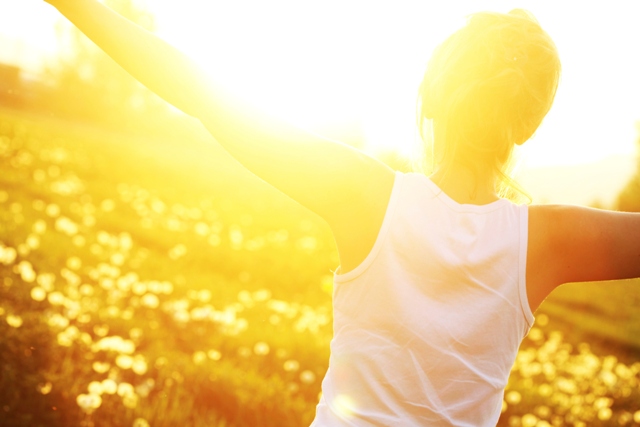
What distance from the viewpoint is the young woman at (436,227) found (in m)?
1.30

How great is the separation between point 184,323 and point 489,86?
132 inches

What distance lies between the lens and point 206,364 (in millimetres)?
3654

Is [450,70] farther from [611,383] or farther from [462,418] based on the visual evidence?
[611,383]

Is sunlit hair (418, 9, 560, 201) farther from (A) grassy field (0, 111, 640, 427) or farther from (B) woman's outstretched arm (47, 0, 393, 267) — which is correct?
(A) grassy field (0, 111, 640, 427)

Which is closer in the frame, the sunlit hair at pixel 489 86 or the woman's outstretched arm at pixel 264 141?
the woman's outstretched arm at pixel 264 141

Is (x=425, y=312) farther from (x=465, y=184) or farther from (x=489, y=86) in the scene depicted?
(x=489, y=86)

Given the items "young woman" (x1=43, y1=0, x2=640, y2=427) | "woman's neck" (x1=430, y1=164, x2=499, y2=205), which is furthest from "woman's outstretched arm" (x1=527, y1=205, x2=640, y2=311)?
"woman's neck" (x1=430, y1=164, x2=499, y2=205)

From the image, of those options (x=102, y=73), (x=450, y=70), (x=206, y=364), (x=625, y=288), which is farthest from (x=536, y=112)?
(x=102, y=73)

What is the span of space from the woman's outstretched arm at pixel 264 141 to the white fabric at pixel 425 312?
57 millimetres

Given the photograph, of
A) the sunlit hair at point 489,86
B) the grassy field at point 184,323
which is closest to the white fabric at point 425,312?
the sunlit hair at point 489,86

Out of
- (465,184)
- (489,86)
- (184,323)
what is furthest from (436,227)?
(184,323)

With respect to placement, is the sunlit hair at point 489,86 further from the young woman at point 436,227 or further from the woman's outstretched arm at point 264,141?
the woman's outstretched arm at point 264,141

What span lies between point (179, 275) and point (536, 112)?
A: 14.7ft

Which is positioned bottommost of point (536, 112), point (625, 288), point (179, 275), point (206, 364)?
point (625, 288)
